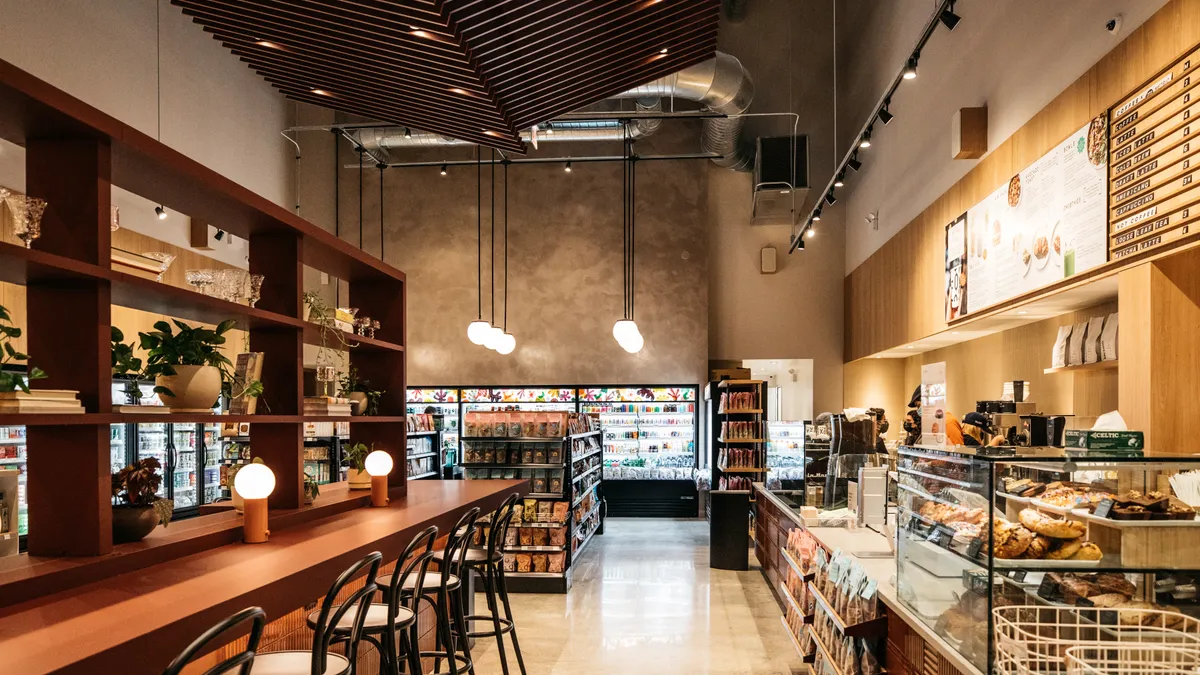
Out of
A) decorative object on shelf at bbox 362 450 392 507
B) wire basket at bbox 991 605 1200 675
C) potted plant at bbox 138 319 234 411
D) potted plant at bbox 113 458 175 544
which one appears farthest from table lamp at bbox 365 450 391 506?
wire basket at bbox 991 605 1200 675

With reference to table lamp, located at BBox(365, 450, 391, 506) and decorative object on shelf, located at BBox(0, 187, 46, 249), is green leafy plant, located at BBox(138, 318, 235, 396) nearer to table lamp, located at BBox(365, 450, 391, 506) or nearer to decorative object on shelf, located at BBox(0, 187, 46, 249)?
decorative object on shelf, located at BBox(0, 187, 46, 249)

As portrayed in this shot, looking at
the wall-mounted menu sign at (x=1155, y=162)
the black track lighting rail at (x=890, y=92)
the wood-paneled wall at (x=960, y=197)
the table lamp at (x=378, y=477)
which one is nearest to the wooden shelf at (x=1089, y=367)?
the wall-mounted menu sign at (x=1155, y=162)

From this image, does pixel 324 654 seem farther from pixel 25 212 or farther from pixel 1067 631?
pixel 1067 631

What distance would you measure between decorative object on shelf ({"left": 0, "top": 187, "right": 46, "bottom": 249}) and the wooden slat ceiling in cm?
154

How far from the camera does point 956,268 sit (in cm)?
639

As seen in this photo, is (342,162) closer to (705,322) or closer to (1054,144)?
(705,322)

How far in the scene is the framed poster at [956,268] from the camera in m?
6.23

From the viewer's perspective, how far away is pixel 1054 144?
4742 millimetres

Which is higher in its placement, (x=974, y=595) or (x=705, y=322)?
(x=705, y=322)

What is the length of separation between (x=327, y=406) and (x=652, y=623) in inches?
124

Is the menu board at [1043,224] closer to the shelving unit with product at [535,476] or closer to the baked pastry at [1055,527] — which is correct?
the baked pastry at [1055,527]

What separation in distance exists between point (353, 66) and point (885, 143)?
649cm

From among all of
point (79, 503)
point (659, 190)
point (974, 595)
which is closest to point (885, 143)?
point (659, 190)

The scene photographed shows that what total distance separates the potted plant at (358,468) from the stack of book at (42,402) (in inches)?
96.1
